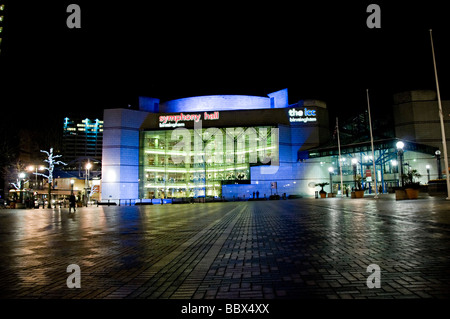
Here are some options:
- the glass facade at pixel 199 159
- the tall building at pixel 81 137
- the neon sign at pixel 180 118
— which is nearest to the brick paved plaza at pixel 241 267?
the glass facade at pixel 199 159

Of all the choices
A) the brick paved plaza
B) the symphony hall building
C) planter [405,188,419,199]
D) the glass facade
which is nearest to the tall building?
the glass facade

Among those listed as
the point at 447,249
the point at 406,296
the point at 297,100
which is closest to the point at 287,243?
the point at 447,249

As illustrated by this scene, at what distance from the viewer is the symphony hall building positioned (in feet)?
204

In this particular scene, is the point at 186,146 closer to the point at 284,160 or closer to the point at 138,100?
the point at 138,100

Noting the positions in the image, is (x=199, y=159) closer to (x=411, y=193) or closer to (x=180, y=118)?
(x=180, y=118)

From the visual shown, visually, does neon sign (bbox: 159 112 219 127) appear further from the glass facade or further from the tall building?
the tall building

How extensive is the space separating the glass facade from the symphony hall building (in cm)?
21

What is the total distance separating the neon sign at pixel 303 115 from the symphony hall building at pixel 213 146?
20 centimetres

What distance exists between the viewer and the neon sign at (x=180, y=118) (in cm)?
6538

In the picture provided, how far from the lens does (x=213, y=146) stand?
7500 centimetres

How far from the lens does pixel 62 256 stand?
6480 millimetres

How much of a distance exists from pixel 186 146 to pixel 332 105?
1368 inches

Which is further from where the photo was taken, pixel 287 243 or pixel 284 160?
pixel 284 160

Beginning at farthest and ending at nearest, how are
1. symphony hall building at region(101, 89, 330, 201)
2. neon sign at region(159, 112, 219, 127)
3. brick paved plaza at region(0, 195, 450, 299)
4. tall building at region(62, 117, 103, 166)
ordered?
tall building at region(62, 117, 103, 166) < neon sign at region(159, 112, 219, 127) < symphony hall building at region(101, 89, 330, 201) < brick paved plaza at region(0, 195, 450, 299)
